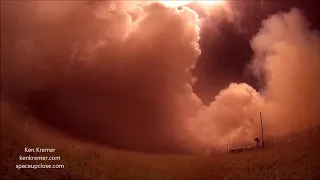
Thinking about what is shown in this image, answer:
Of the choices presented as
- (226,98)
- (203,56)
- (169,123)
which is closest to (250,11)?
(203,56)

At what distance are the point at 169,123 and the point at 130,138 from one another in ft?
2.41

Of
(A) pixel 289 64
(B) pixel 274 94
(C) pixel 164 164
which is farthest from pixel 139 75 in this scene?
(A) pixel 289 64

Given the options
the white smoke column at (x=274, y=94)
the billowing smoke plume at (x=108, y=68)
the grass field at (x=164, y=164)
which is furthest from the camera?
the billowing smoke plume at (x=108, y=68)

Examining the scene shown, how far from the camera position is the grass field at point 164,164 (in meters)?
6.47

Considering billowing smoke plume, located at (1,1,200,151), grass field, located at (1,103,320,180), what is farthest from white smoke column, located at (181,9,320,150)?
billowing smoke plume, located at (1,1,200,151)

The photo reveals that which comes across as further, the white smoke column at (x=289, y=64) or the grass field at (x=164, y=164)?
the white smoke column at (x=289, y=64)

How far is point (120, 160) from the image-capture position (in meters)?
6.92

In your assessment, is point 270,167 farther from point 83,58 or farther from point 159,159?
point 83,58

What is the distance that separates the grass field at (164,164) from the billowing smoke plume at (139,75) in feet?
0.76

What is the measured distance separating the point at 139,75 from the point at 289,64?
2.60m

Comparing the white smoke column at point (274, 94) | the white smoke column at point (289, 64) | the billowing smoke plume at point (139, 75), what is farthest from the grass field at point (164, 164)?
the white smoke column at point (289, 64)

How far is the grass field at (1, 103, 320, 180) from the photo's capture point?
647 centimetres

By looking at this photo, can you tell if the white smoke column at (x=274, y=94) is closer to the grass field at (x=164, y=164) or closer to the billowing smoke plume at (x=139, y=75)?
the billowing smoke plume at (x=139, y=75)

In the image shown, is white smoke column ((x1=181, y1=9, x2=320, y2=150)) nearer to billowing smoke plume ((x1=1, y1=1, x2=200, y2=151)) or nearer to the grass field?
the grass field
